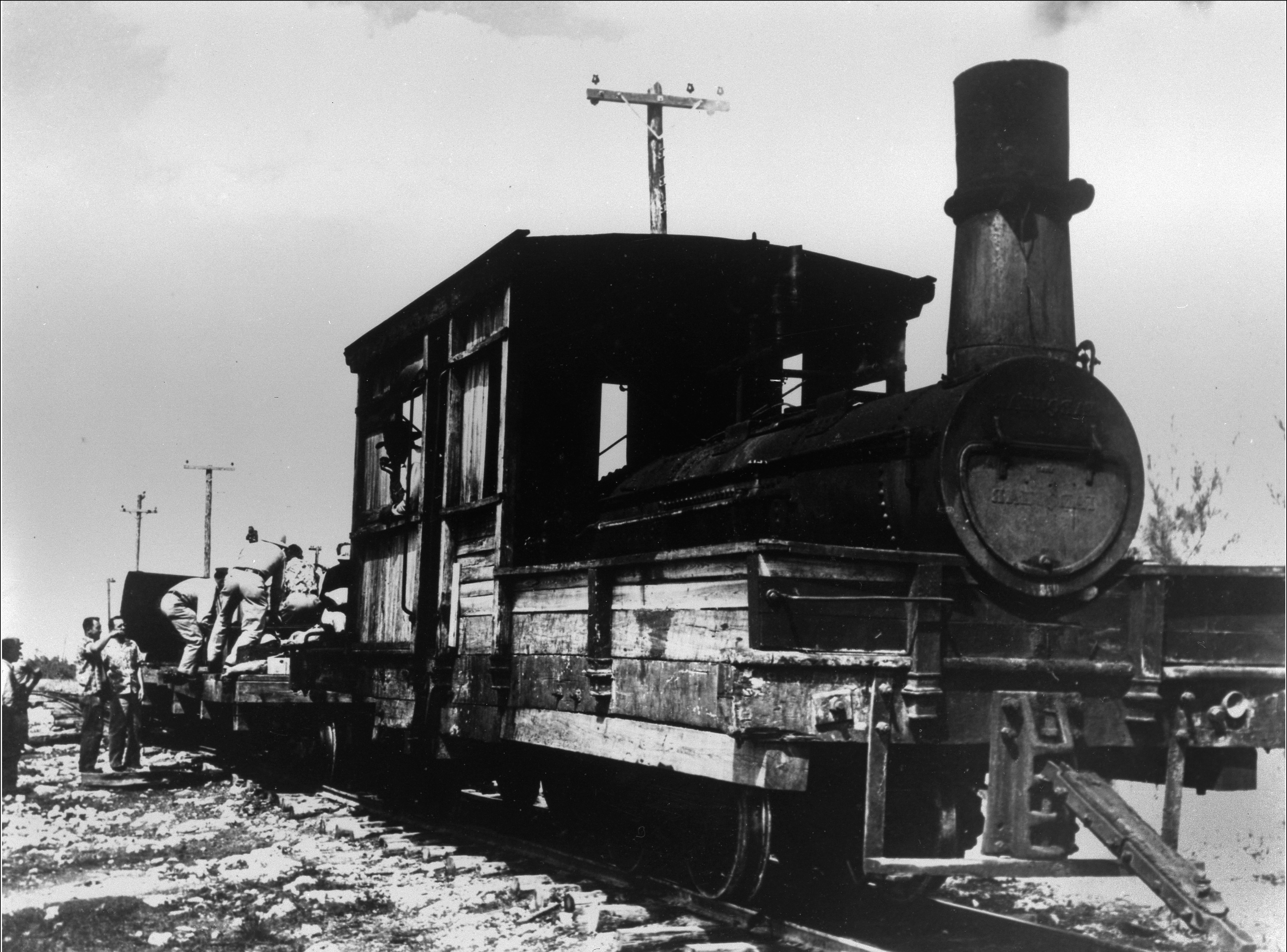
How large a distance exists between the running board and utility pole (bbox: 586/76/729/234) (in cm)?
1091

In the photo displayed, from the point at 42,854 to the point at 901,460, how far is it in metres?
5.95

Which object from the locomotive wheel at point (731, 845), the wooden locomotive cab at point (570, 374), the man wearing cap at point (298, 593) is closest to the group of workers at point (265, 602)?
the man wearing cap at point (298, 593)

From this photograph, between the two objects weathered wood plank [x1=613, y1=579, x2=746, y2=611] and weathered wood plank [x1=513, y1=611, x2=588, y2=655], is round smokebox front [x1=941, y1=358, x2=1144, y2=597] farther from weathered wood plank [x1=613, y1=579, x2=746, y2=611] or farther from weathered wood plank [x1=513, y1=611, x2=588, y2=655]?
weathered wood plank [x1=513, y1=611, x2=588, y2=655]

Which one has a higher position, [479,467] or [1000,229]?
[1000,229]

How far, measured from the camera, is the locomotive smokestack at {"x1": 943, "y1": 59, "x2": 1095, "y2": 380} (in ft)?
20.4

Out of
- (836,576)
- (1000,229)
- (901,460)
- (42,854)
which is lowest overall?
(42,854)

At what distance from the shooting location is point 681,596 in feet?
19.3

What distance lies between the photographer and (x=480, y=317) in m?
8.89

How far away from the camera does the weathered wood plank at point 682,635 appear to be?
17.6ft

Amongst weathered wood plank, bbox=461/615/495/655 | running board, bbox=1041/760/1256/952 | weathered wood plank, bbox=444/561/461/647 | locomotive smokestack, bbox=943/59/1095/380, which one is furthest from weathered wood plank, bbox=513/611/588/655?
running board, bbox=1041/760/1256/952

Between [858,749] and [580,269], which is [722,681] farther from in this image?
[580,269]

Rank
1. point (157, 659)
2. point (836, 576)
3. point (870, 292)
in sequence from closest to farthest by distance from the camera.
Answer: point (836, 576) → point (870, 292) → point (157, 659)

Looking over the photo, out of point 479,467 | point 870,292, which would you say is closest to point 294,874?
point 479,467

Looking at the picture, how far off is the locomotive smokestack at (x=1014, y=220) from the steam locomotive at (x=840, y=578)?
0.05ft
